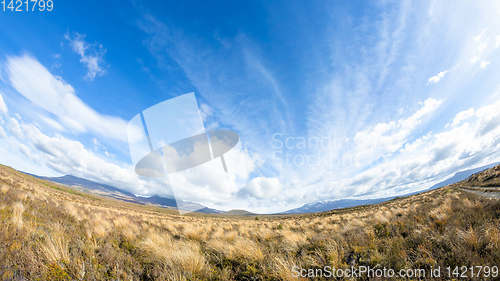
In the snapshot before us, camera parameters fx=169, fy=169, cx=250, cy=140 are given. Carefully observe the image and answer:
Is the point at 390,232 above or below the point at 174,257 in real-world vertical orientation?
below

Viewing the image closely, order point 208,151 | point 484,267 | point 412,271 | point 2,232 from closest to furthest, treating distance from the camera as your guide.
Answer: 1. point 484,267
2. point 412,271
3. point 2,232
4. point 208,151

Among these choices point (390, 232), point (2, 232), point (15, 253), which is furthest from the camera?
point (390, 232)

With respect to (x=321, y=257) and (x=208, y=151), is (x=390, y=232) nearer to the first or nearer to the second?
(x=321, y=257)

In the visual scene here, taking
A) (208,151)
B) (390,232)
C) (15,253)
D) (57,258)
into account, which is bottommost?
(390,232)

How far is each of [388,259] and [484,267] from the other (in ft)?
4.94

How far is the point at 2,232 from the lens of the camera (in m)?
3.94

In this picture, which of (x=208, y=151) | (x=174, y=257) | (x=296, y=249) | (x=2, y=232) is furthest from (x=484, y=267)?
(x=208, y=151)

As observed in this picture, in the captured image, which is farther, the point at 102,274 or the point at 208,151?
the point at 208,151

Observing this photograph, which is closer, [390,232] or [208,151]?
[390,232]

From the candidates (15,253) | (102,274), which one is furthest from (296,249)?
(15,253)

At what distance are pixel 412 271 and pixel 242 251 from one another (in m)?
3.97

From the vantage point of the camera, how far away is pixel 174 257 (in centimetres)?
429

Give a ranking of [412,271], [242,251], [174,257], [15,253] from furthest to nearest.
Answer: [242,251], [174,257], [412,271], [15,253]

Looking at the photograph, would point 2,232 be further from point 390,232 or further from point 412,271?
point 390,232
